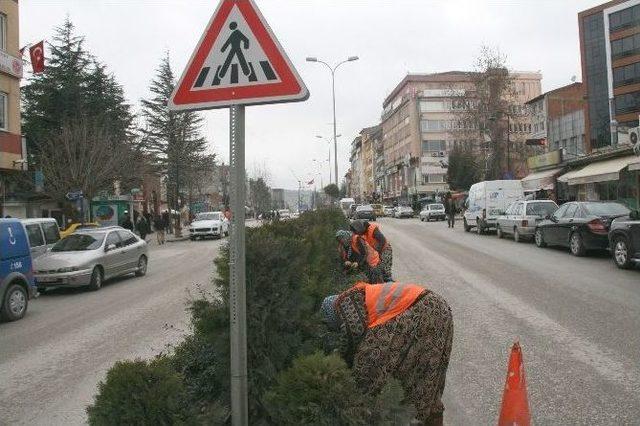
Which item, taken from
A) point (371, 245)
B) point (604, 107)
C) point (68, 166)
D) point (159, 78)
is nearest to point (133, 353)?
point (371, 245)

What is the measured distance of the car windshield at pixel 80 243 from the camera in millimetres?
13977

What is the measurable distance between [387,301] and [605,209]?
1479 cm

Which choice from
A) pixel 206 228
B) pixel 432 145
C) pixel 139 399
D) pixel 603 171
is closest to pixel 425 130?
pixel 432 145

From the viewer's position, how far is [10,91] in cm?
2241

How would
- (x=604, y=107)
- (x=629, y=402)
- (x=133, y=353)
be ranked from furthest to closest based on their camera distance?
(x=604, y=107), (x=133, y=353), (x=629, y=402)

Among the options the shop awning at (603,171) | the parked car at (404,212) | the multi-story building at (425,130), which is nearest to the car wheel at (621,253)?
the shop awning at (603,171)

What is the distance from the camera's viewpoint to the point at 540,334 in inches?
285

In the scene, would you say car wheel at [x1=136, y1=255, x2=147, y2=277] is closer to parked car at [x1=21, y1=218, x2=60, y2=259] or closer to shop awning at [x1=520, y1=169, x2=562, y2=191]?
parked car at [x1=21, y1=218, x2=60, y2=259]

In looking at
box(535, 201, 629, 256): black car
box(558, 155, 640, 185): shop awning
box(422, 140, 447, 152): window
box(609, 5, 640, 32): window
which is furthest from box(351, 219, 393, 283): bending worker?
box(422, 140, 447, 152): window

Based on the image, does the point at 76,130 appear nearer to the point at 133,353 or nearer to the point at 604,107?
the point at 133,353

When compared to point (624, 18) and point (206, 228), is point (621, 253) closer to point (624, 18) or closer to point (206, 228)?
point (206, 228)

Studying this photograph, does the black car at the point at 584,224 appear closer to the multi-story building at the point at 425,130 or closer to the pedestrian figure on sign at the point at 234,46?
the pedestrian figure on sign at the point at 234,46

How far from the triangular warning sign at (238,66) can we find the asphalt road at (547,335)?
10.3ft

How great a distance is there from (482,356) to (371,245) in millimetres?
2064
